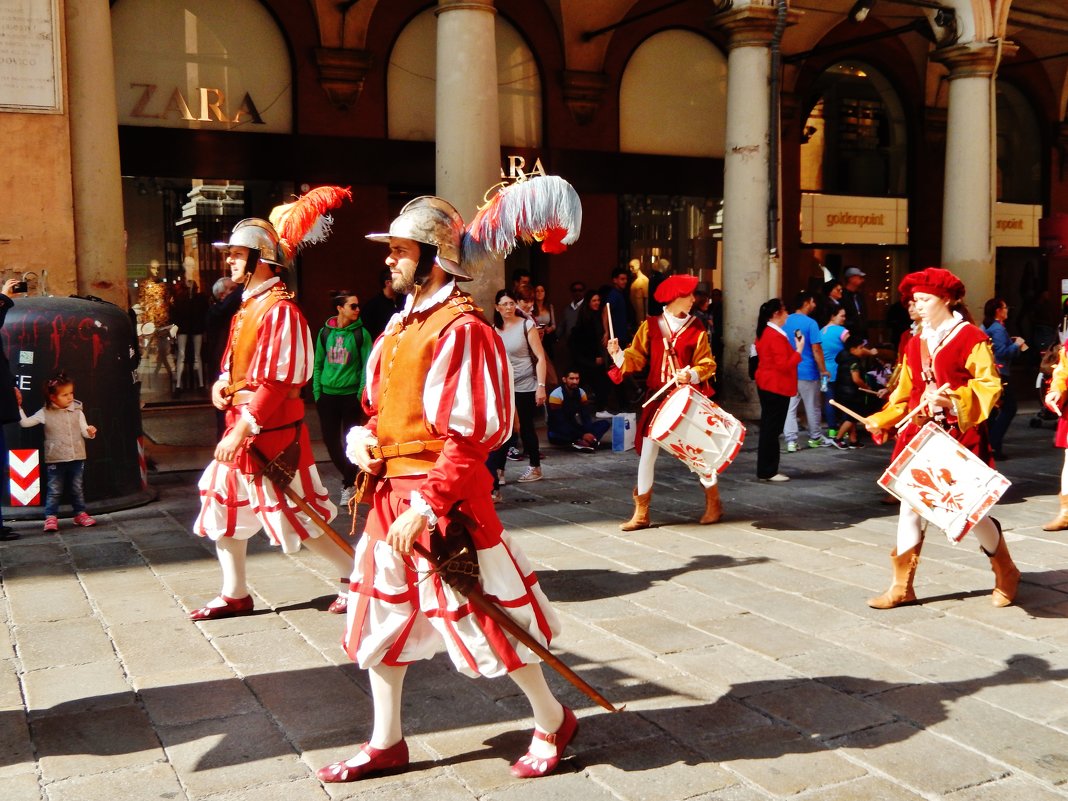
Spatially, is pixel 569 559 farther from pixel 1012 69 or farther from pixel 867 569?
pixel 1012 69

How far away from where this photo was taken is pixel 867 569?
6.58 metres

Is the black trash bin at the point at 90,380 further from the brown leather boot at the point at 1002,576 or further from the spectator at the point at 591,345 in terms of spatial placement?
the brown leather boot at the point at 1002,576

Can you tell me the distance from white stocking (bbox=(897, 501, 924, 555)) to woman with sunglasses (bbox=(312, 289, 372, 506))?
161 inches

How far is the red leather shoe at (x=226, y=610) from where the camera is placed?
560 cm

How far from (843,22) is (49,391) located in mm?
14769

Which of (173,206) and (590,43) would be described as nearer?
(173,206)

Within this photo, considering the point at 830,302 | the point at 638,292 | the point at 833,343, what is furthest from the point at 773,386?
the point at 638,292

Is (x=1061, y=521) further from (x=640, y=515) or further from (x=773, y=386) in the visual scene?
(x=640, y=515)

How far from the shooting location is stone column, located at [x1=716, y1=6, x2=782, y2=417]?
13258mm

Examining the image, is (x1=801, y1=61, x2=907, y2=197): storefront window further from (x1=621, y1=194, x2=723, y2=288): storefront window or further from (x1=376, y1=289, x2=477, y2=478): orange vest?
(x1=376, y1=289, x2=477, y2=478): orange vest

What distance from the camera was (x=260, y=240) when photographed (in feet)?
17.9

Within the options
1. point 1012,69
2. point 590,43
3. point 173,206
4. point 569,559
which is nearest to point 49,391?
point 569,559

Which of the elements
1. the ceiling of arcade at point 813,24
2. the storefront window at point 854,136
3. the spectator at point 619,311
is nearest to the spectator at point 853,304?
the spectator at point 619,311

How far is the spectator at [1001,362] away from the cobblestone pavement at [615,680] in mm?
3510
